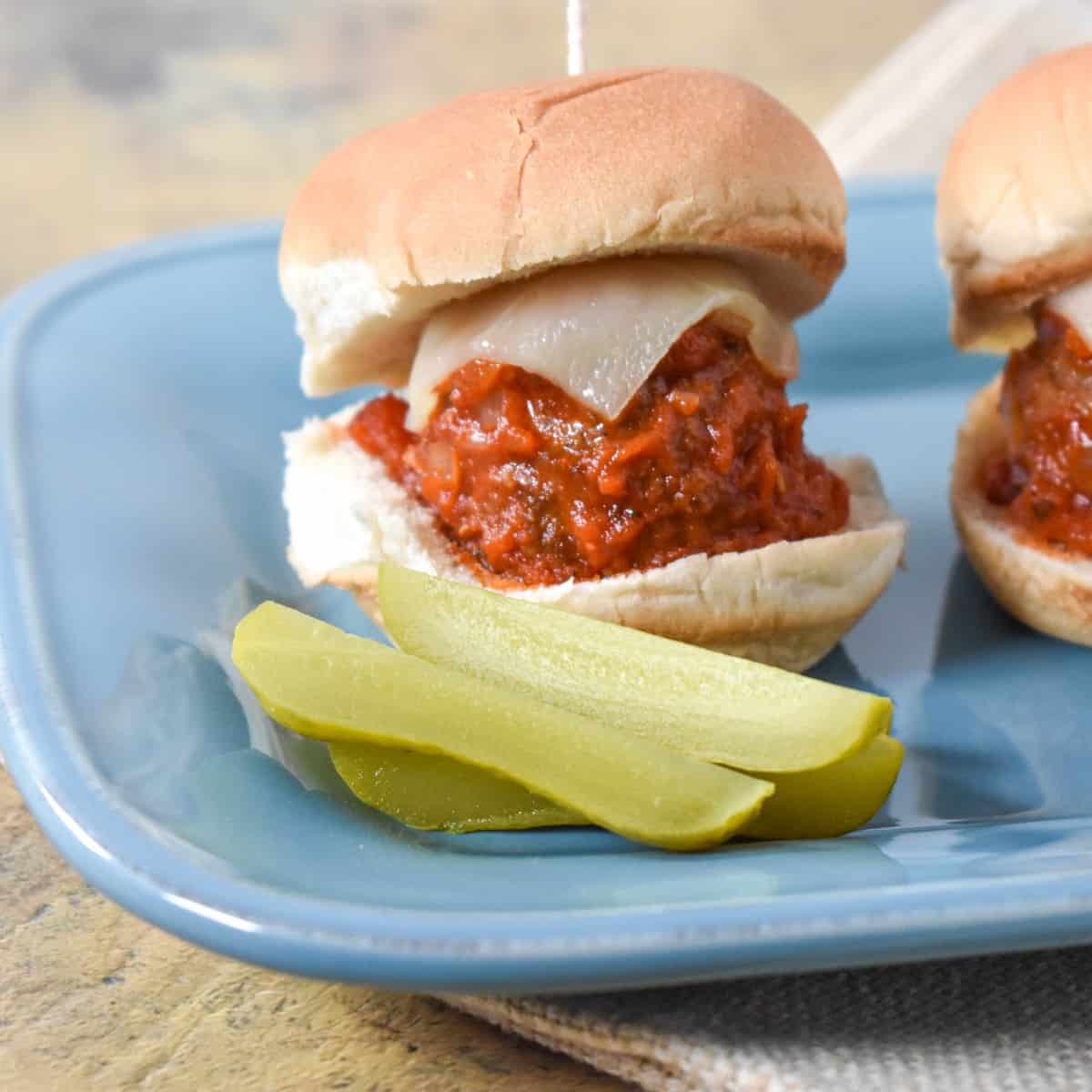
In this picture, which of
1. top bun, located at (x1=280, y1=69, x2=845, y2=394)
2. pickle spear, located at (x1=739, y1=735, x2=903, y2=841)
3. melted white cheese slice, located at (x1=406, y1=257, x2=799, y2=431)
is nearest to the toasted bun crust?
top bun, located at (x1=280, y1=69, x2=845, y2=394)

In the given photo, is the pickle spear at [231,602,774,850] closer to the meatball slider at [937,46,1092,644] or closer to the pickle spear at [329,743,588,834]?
the pickle spear at [329,743,588,834]

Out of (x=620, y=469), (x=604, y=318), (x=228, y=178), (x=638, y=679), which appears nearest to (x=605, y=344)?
(x=604, y=318)

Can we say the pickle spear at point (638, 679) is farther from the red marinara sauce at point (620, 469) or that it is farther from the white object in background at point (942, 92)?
the white object in background at point (942, 92)

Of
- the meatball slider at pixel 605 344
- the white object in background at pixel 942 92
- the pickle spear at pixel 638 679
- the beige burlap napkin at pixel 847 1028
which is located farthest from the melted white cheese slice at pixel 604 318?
the white object in background at pixel 942 92

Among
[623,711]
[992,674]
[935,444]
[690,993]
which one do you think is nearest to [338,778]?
[623,711]

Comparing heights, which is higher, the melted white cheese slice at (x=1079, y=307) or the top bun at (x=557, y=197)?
the top bun at (x=557, y=197)
